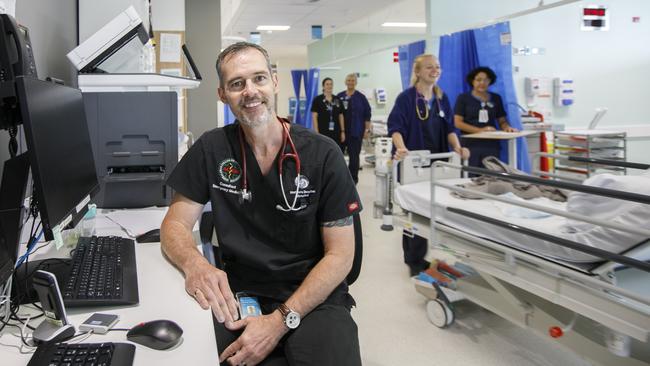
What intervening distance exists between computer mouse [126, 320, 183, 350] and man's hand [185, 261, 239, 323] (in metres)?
0.19

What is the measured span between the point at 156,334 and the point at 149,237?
0.79 metres

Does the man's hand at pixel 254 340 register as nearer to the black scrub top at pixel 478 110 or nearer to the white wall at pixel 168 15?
the black scrub top at pixel 478 110

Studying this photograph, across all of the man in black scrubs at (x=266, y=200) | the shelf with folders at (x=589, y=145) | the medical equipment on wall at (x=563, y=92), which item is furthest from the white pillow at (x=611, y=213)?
the medical equipment on wall at (x=563, y=92)

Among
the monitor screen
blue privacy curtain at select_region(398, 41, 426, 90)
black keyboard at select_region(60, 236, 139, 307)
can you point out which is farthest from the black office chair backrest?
blue privacy curtain at select_region(398, 41, 426, 90)

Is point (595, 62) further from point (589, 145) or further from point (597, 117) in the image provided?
point (589, 145)

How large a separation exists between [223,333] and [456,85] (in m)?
4.44

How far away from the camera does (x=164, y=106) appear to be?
87.0 inches

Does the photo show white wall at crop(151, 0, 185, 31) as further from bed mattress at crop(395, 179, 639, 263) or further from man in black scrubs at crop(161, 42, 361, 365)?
man in black scrubs at crop(161, 42, 361, 365)

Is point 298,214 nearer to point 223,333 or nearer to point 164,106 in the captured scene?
point 223,333

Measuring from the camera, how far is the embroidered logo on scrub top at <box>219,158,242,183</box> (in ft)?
5.08

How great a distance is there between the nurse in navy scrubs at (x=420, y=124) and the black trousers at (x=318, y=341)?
7.38 feet

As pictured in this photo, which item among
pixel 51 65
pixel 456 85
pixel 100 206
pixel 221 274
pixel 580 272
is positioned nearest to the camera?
pixel 221 274

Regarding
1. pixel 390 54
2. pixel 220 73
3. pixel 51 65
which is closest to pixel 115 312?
pixel 220 73

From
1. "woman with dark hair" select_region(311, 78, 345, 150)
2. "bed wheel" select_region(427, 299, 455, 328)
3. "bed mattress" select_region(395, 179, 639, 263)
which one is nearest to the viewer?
"bed mattress" select_region(395, 179, 639, 263)
